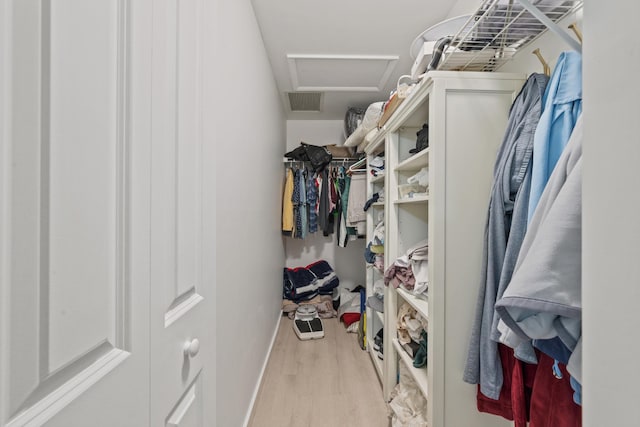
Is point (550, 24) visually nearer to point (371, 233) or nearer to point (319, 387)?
point (371, 233)

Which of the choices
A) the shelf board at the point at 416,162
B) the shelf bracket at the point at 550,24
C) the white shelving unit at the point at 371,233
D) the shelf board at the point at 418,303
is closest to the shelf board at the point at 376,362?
the white shelving unit at the point at 371,233

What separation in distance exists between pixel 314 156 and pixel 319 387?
2.09 m

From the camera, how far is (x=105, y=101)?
36 cm

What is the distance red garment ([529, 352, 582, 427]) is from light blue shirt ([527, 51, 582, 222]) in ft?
1.30

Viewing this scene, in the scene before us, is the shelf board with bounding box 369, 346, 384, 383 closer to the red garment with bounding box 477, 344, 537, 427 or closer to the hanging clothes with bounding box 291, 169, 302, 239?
the red garment with bounding box 477, 344, 537, 427

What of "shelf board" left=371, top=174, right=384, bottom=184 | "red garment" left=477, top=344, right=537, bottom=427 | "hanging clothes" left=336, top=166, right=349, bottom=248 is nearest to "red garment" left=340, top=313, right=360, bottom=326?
"hanging clothes" left=336, top=166, right=349, bottom=248

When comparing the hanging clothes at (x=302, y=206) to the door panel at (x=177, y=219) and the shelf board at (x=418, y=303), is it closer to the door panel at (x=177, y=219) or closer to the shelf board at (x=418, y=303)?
the shelf board at (x=418, y=303)

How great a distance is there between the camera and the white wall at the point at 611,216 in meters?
0.28

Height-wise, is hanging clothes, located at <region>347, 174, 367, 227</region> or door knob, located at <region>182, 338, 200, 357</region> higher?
Result: hanging clothes, located at <region>347, 174, 367, 227</region>

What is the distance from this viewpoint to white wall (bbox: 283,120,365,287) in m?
3.38

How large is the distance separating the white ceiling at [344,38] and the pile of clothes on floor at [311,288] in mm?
1932

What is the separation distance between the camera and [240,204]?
1344mm

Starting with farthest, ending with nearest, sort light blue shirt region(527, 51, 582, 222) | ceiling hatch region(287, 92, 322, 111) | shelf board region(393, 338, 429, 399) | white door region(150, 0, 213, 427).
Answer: ceiling hatch region(287, 92, 322, 111) < shelf board region(393, 338, 429, 399) < light blue shirt region(527, 51, 582, 222) < white door region(150, 0, 213, 427)

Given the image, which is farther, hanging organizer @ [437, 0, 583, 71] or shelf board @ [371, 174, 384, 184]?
shelf board @ [371, 174, 384, 184]
